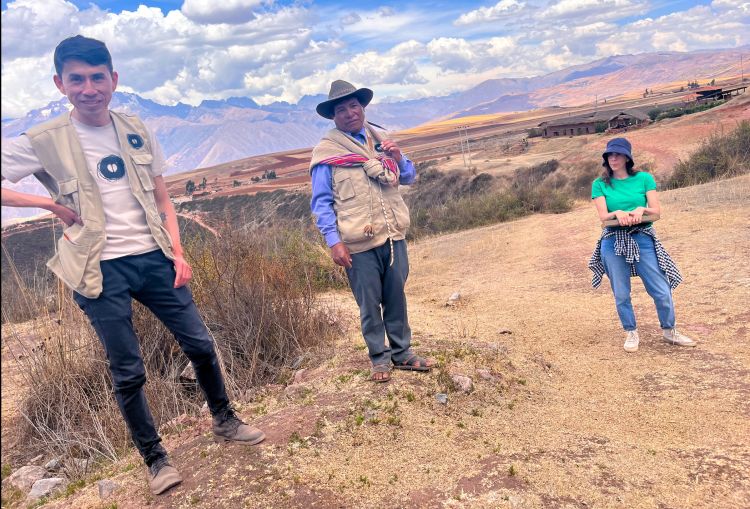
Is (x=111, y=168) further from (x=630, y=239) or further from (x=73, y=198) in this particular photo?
(x=630, y=239)

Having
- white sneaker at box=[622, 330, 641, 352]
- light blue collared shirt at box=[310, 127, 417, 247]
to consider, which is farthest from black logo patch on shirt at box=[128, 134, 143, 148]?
white sneaker at box=[622, 330, 641, 352]

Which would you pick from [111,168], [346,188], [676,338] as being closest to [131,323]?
[111,168]

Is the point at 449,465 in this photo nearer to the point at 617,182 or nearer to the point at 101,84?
the point at 101,84

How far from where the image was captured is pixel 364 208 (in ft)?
11.8

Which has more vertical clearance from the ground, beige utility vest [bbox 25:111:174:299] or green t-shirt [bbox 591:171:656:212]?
beige utility vest [bbox 25:111:174:299]

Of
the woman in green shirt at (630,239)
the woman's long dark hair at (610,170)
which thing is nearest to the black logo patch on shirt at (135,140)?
the woman in green shirt at (630,239)

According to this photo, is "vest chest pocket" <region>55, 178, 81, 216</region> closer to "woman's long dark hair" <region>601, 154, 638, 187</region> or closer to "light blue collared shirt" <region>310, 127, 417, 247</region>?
"light blue collared shirt" <region>310, 127, 417, 247</region>

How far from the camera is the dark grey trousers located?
12.2 feet

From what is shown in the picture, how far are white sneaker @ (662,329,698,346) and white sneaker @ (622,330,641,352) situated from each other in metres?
0.23

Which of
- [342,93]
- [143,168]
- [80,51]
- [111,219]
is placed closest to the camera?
[80,51]

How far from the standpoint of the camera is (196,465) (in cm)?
301

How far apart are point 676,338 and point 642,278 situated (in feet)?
1.82

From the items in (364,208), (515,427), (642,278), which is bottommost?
(515,427)

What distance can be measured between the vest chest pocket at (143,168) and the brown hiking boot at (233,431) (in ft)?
4.19
